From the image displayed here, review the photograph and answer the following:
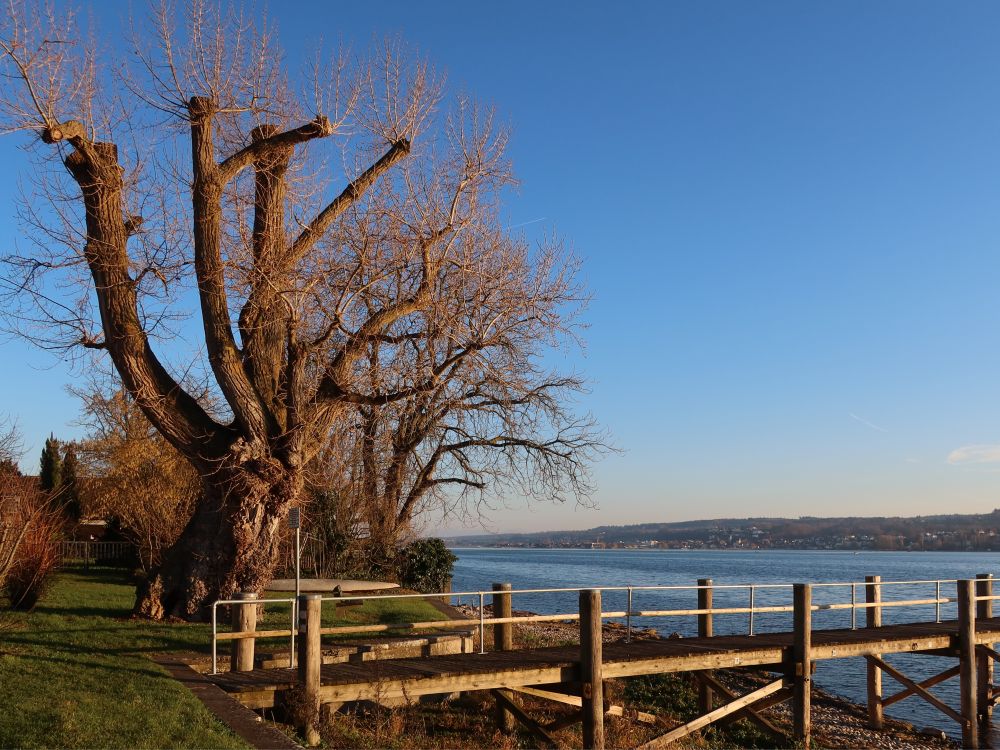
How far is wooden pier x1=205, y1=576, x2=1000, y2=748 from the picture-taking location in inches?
440

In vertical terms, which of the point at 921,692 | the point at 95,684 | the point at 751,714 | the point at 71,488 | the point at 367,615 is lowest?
the point at 921,692

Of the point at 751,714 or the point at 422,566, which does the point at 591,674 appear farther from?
the point at 422,566

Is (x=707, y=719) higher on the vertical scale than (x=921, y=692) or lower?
higher

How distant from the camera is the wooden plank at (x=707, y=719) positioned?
43.0ft

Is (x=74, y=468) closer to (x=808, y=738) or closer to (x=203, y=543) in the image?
(x=203, y=543)

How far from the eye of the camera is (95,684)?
35.7 ft

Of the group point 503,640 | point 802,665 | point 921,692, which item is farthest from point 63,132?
point 921,692

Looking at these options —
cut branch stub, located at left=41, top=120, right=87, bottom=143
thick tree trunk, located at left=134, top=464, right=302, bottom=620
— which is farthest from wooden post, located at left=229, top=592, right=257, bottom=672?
cut branch stub, located at left=41, top=120, right=87, bottom=143

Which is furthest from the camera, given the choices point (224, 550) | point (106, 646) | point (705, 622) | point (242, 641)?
point (705, 622)

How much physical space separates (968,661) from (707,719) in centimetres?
654

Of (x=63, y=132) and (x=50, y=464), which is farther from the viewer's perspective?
(x=50, y=464)

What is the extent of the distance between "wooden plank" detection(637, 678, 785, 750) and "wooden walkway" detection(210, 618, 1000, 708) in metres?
0.40

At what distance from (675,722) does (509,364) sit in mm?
8471

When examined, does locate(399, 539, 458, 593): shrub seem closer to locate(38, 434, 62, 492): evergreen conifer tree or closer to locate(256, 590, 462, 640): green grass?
locate(256, 590, 462, 640): green grass
